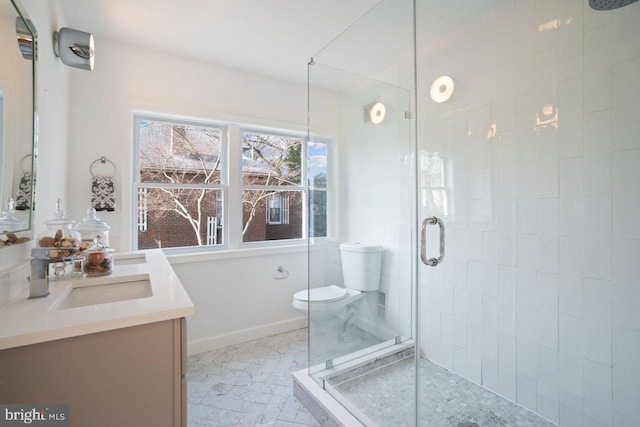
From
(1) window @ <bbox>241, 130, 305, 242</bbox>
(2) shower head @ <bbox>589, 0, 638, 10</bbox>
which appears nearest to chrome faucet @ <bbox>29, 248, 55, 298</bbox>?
(1) window @ <bbox>241, 130, 305, 242</bbox>

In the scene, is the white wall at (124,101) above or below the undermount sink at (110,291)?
above

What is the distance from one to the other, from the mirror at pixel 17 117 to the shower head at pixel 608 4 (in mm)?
2407

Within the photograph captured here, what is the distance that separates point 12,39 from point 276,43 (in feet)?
5.14

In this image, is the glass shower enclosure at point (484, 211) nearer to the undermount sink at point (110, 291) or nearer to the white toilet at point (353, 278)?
the white toilet at point (353, 278)

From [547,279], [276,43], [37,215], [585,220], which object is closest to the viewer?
[37,215]

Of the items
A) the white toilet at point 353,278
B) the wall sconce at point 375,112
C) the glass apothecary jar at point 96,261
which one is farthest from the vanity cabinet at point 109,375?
the wall sconce at point 375,112

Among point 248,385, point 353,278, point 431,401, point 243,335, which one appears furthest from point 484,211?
point 243,335

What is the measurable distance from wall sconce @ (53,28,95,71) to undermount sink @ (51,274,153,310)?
126 cm

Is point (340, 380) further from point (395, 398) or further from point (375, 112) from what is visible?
point (375, 112)

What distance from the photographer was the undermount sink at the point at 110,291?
4.15 ft

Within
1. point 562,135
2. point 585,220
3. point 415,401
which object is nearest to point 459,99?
point 562,135

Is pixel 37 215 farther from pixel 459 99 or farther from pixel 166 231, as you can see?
pixel 459 99

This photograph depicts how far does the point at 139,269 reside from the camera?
Result: 5.02 ft

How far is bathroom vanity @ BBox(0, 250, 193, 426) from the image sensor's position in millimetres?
767
